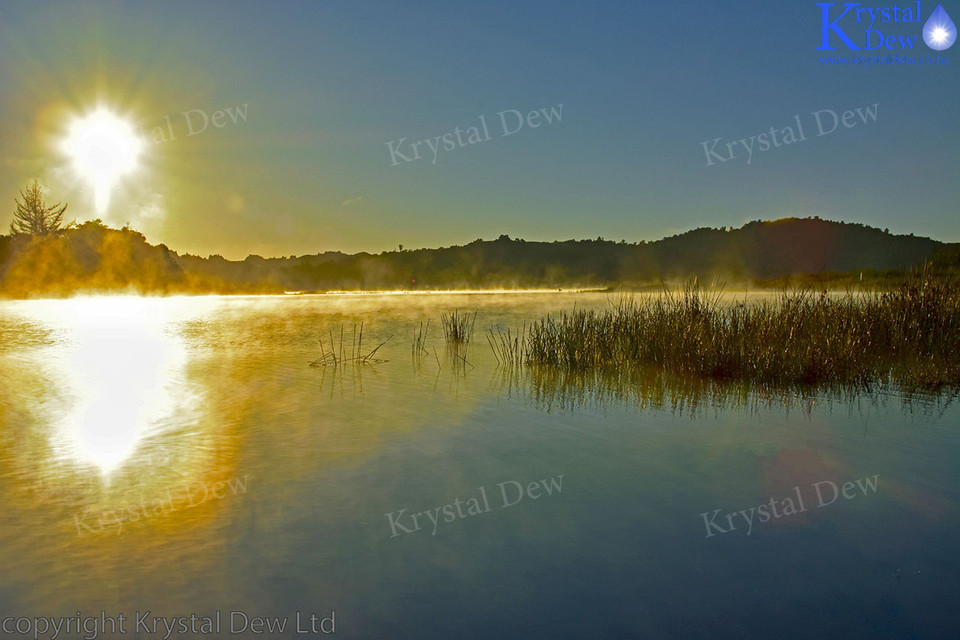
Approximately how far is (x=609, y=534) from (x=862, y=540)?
1.46 meters

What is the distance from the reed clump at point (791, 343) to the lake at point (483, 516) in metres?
1.09

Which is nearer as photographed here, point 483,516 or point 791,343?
point 483,516

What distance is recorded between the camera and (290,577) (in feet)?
10.7

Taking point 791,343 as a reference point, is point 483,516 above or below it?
below

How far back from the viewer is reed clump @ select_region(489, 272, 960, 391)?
900 centimetres

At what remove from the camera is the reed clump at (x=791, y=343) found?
354 inches

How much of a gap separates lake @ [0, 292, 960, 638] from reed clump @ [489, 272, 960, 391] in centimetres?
109

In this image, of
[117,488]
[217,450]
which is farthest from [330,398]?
[117,488]

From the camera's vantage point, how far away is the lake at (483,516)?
9.63 feet

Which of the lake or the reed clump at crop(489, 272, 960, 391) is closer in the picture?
the lake

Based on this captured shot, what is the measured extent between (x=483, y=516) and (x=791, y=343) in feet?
23.3

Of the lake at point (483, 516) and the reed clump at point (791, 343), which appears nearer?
the lake at point (483, 516)

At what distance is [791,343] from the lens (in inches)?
373

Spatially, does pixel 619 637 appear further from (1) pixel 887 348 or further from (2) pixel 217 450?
(1) pixel 887 348
